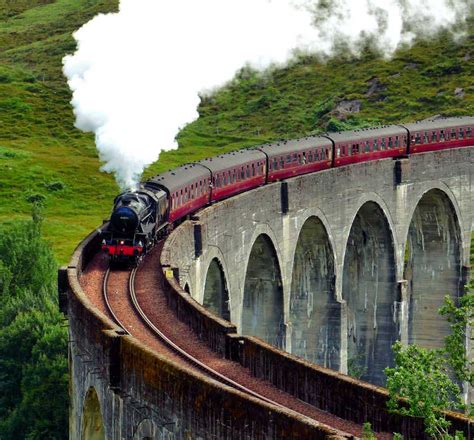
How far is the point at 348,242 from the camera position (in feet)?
189

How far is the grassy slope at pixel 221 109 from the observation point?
279 feet

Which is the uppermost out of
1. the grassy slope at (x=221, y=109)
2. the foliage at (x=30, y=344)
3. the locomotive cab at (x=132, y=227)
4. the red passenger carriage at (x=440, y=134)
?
the grassy slope at (x=221, y=109)

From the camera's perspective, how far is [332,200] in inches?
2024

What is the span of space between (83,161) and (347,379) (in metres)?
72.5

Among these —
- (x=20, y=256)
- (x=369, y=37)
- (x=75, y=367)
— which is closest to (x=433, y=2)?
(x=369, y=37)

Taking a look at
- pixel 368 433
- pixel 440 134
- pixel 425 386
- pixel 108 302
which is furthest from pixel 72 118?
pixel 368 433

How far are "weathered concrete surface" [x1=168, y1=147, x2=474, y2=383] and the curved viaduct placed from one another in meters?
0.07

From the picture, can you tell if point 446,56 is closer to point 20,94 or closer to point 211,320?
point 20,94

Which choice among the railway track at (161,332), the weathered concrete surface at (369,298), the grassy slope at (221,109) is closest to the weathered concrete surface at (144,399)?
the railway track at (161,332)

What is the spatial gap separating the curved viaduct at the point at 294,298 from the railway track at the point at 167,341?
0.78 m

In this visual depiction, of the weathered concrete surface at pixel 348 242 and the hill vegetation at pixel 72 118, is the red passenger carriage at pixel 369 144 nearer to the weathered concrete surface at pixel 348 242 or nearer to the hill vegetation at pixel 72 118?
the weathered concrete surface at pixel 348 242

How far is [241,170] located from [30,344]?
37.1ft

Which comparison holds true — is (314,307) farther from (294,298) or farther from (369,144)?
(369,144)

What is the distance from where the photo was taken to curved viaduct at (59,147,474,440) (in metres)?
21.9
